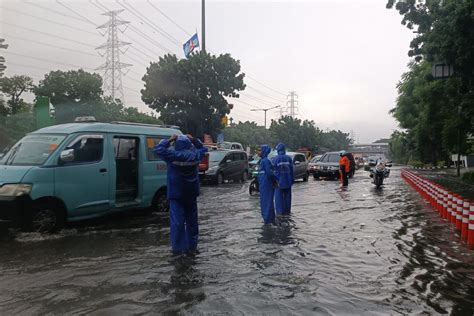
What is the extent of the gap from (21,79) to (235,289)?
128 ft

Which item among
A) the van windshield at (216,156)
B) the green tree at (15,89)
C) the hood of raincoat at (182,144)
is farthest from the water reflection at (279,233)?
the green tree at (15,89)

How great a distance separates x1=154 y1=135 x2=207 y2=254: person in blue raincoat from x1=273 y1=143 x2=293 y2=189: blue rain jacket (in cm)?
387

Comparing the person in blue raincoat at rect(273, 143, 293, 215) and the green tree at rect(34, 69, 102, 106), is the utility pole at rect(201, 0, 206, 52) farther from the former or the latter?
the person in blue raincoat at rect(273, 143, 293, 215)

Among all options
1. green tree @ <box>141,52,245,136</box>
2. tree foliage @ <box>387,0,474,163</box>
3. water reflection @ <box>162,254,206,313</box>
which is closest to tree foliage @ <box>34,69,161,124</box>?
green tree @ <box>141,52,245,136</box>

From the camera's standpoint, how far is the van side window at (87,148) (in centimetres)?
803

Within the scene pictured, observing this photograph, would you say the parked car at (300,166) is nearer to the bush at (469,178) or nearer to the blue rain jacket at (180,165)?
Result: the bush at (469,178)

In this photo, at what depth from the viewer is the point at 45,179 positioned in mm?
7305

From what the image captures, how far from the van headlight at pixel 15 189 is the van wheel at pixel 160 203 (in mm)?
3442

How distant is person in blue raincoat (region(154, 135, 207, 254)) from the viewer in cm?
624

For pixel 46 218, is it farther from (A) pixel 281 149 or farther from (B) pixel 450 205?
(B) pixel 450 205

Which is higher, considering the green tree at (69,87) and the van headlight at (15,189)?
the green tree at (69,87)

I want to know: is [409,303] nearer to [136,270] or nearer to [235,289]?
[235,289]

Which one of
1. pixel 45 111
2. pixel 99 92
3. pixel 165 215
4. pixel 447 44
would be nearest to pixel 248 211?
pixel 165 215

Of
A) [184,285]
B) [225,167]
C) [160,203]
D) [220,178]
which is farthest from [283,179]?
[225,167]
